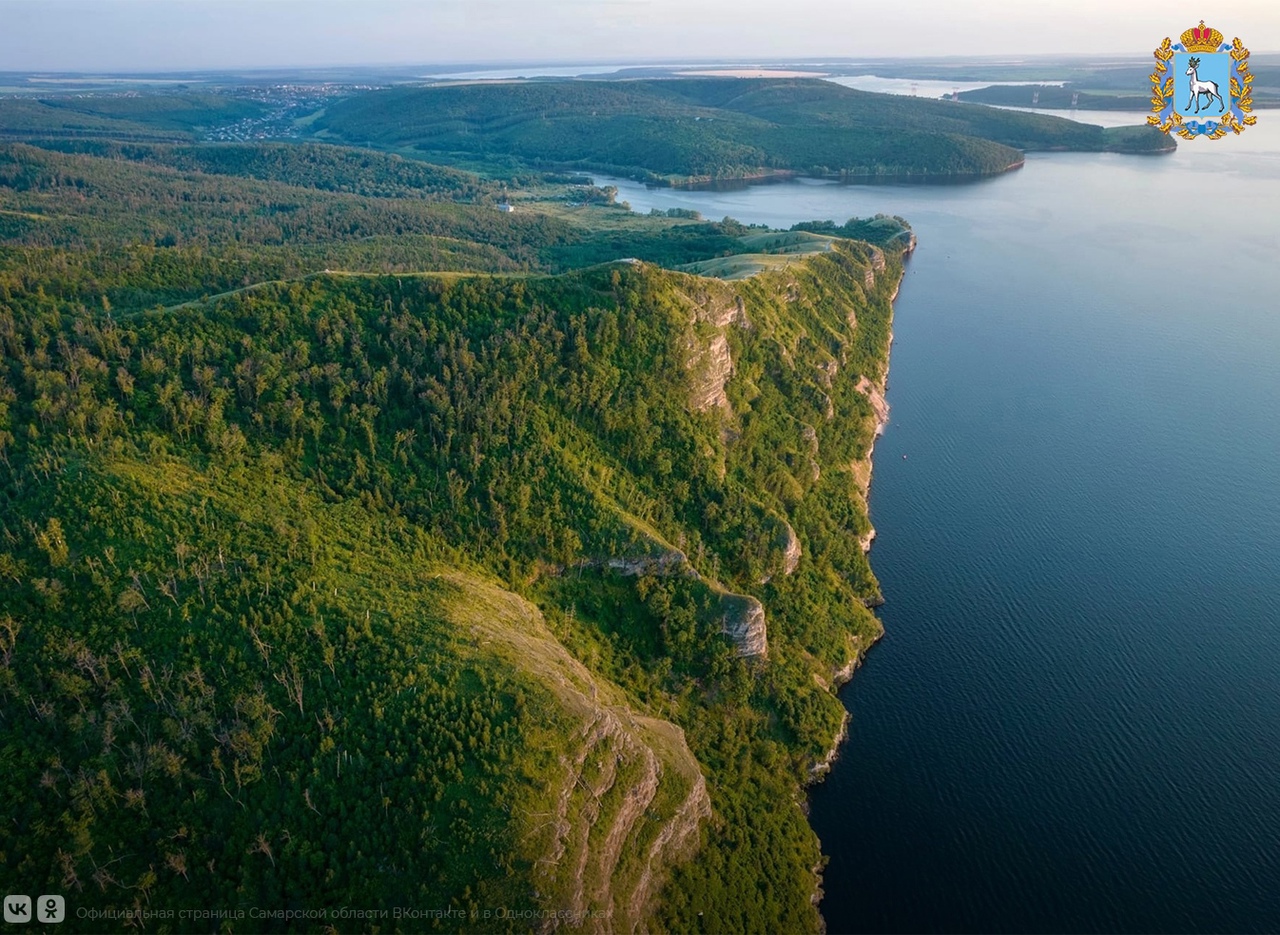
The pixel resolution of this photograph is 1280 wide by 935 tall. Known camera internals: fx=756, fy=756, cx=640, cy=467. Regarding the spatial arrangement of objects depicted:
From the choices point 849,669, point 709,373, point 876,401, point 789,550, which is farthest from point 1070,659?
point 876,401

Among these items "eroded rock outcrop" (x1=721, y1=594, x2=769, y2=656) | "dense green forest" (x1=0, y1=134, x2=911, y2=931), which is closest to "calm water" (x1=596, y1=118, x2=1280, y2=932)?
"dense green forest" (x1=0, y1=134, x2=911, y2=931)

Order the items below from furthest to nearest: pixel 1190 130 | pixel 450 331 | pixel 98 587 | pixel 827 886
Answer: pixel 1190 130 → pixel 450 331 → pixel 827 886 → pixel 98 587

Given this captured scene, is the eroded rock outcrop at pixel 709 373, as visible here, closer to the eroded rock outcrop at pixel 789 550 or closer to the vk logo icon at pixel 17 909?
the eroded rock outcrop at pixel 789 550

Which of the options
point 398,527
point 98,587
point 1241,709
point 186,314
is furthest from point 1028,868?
point 186,314

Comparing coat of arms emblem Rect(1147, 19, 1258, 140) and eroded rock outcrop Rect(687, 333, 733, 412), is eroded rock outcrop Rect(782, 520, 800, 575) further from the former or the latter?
coat of arms emblem Rect(1147, 19, 1258, 140)

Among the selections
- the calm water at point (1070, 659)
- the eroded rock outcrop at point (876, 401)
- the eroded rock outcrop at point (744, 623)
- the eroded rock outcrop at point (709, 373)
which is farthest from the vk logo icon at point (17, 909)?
the eroded rock outcrop at point (876, 401)

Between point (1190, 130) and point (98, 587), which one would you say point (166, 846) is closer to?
point (98, 587)

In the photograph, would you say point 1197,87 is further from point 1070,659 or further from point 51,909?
point 51,909

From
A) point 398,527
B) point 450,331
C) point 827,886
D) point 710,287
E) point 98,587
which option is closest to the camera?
point 98,587
